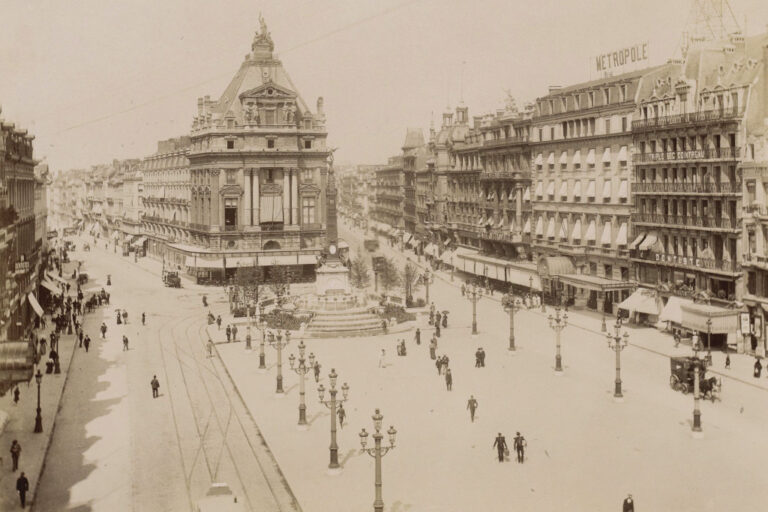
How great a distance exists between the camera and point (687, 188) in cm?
6481

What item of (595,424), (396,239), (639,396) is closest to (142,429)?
(595,424)

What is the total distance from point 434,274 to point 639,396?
66.3m

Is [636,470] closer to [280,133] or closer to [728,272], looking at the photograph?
[728,272]

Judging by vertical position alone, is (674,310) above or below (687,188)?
below

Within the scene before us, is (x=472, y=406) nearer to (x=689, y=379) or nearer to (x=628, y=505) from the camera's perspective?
(x=689, y=379)

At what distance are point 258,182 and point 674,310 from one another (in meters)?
55.5

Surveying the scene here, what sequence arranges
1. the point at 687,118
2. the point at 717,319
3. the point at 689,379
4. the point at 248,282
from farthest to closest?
the point at 248,282 < the point at 687,118 < the point at 717,319 < the point at 689,379

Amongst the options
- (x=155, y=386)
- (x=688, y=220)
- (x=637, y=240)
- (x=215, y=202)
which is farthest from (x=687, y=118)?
(x=215, y=202)

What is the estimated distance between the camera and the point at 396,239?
15725 cm

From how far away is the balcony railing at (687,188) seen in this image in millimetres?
60062

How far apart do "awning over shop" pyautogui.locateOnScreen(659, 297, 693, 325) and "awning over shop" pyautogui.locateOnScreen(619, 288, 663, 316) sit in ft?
8.63

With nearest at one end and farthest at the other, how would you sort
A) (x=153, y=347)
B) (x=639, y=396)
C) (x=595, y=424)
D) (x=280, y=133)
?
(x=595, y=424) < (x=639, y=396) < (x=153, y=347) < (x=280, y=133)

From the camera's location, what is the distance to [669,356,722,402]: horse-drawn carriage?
1770 inches

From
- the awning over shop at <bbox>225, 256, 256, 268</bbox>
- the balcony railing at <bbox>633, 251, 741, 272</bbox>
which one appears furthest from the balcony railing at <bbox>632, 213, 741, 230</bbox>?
the awning over shop at <bbox>225, 256, 256, 268</bbox>
